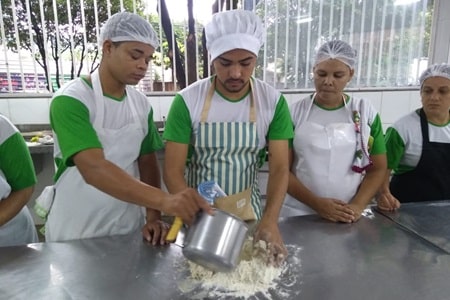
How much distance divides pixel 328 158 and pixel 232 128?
41cm

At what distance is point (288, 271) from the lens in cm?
85

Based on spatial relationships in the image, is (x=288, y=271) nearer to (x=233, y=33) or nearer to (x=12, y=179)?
(x=233, y=33)

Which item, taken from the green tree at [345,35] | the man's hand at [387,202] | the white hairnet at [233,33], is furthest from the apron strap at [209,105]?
the green tree at [345,35]

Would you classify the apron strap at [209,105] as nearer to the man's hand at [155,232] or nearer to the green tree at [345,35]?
the man's hand at [155,232]

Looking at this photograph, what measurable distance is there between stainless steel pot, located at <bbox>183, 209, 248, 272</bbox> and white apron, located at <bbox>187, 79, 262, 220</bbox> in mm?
313

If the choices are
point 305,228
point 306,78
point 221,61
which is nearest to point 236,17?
point 221,61

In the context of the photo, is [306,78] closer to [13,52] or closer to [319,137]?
[319,137]

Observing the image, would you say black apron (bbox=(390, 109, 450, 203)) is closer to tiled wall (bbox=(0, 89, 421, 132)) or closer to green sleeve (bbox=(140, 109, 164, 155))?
green sleeve (bbox=(140, 109, 164, 155))

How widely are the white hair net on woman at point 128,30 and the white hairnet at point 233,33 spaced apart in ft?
0.60

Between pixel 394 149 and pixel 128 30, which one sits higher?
pixel 128 30

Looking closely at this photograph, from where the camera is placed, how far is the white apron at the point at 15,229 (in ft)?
3.35

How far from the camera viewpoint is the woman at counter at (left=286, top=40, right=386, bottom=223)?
124cm

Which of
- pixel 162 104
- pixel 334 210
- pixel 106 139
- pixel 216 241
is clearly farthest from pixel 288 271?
pixel 162 104

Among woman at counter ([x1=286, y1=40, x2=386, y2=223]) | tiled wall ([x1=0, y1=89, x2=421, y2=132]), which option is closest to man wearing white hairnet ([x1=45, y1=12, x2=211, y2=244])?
woman at counter ([x1=286, y1=40, x2=386, y2=223])
